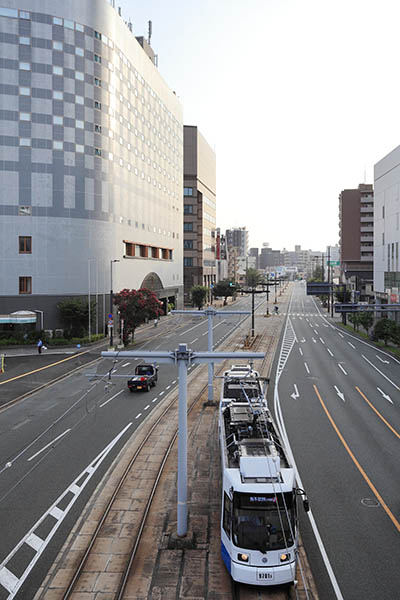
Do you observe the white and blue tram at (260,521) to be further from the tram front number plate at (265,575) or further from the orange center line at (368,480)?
the orange center line at (368,480)

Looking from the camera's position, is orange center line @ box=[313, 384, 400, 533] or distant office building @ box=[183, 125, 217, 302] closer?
orange center line @ box=[313, 384, 400, 533]

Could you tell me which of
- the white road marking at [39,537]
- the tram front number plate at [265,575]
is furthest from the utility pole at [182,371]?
the white road marking at [39,537]

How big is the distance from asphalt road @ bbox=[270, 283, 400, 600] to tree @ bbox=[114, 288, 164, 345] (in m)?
21.1

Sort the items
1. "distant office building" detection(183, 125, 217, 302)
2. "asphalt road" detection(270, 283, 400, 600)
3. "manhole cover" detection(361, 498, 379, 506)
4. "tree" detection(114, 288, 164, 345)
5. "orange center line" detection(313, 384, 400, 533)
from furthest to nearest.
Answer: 1. "distant office building" detection(183, 125, 217, 302)
2. "tree" detection(114, 288, 164, 345)
3. "manhole cover" detection(361, 498, 379, 506)
4. "orange center line" detection(313, 384, 400, 533)
5. "asphalt road" detection(270, 283, 400, 600)

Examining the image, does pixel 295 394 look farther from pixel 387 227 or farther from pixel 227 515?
pixel 387 227

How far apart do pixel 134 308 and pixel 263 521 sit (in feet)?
159

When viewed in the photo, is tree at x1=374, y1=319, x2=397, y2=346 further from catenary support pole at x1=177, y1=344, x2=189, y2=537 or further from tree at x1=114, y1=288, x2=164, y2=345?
catenary support pole at x1=177, y1=344, x2=189, y2=537

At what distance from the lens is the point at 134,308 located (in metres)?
59.4

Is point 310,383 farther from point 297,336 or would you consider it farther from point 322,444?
point 297,336

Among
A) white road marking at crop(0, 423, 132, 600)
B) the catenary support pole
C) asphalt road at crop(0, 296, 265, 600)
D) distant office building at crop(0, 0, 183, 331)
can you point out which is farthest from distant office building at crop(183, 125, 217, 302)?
the catenary support pole

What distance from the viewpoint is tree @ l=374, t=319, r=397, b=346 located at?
185 feet

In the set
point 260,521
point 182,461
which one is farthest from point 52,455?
point 260,521

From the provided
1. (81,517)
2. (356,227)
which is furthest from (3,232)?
(356,227)

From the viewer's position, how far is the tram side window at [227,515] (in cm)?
1274
